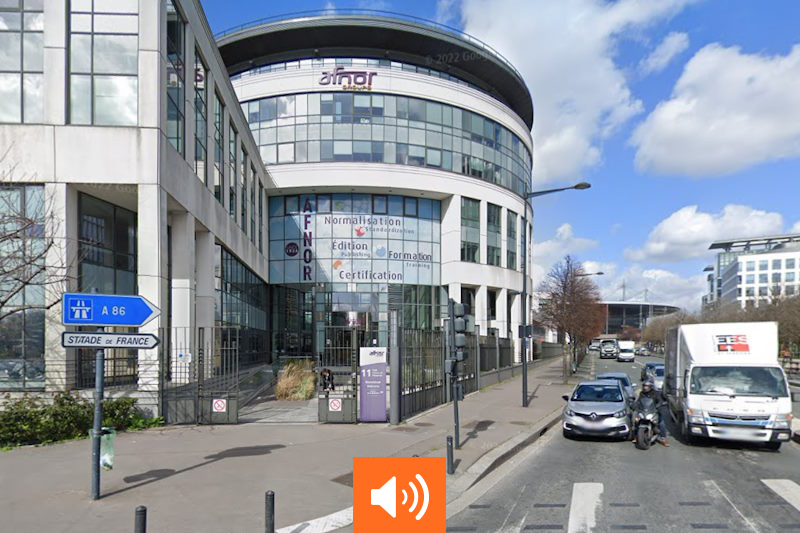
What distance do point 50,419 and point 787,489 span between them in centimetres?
1425

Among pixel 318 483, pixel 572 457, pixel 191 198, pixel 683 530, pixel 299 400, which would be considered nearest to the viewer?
pixel 683 530

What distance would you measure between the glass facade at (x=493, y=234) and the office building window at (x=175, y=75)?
31.6 meters

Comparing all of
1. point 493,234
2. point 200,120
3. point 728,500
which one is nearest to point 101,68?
point 200,120

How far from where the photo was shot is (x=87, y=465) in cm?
1048

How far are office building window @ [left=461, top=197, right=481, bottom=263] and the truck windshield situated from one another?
31.1 metres

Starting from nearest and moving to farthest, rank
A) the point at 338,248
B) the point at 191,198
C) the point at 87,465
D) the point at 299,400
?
1. the point at 87,465
2. the point at 191,198
3. the point at 299,400
4. the point at 338,248

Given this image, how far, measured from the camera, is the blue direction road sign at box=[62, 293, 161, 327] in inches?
337

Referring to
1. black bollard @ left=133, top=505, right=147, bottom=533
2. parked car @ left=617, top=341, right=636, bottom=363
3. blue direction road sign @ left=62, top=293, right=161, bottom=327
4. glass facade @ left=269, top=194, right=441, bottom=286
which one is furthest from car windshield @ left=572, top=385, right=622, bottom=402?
parked car @ left=617, top=341, right=636, bottom=363

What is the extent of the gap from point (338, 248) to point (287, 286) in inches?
200

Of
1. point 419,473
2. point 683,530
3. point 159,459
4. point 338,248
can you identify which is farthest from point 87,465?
point 338,248

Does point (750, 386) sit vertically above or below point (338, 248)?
below

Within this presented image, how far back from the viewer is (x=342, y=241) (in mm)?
42469

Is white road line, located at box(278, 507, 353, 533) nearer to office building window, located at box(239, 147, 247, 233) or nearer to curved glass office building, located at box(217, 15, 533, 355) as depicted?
office building window, located at box(239, 147, 247, 233)

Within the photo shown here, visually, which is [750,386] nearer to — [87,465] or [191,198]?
[87,465]
